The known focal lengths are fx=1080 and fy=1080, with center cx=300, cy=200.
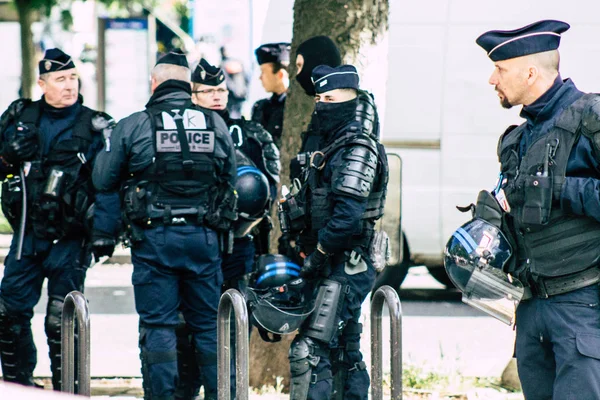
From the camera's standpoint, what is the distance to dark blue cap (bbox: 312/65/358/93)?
550 centimetres

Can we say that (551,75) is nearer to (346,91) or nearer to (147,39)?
(346,91)

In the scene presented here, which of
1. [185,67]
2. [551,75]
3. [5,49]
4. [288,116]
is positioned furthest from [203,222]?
[5,49]

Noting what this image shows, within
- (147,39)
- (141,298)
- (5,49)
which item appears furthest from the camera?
(5,49)

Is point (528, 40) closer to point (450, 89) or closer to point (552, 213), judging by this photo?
point (552, 213)

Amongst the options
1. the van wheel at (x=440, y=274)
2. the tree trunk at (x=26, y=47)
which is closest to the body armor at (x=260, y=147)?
the van wheel at (x=440, y=274)

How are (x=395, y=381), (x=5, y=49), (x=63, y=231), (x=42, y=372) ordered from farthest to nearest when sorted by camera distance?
(x=5, y=49) → (x=42, y=372) → (x=63, y=231) → (x=395, y=381)

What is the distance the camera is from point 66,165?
21.2ft

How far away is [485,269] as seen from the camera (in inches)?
175

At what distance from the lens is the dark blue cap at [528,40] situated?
4395mm

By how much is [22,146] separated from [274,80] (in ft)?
8.83

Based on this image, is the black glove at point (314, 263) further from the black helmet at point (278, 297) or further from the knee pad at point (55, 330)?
the knee pad at point (55, 330)

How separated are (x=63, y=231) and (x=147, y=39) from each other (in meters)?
9.99

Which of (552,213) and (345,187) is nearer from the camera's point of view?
(552,213)

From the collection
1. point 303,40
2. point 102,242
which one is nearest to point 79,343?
point 102,242
